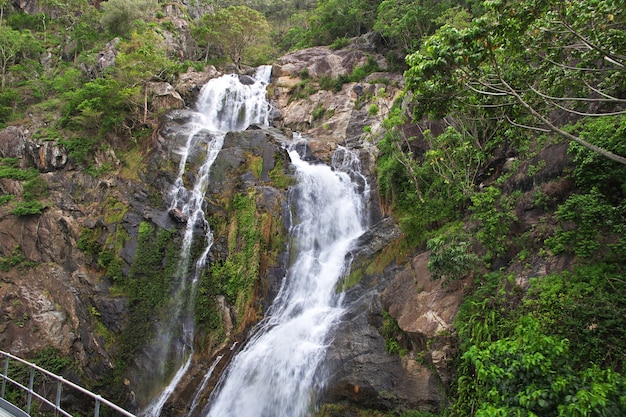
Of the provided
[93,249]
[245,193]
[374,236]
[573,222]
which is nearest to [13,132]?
[93,249]

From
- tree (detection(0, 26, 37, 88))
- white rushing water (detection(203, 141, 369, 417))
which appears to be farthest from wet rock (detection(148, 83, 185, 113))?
tree (detection(0, 26, 37, 88))

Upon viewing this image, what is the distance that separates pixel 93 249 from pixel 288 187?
856cm

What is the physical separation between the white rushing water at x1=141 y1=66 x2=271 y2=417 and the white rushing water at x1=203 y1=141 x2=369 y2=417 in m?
2.39

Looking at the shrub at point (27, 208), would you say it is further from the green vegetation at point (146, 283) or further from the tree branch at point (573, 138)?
the tree branch at point (573, 138)

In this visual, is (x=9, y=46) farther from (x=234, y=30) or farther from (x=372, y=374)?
(x=372, y=374)

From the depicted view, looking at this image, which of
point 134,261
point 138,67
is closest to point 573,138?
point 134,261

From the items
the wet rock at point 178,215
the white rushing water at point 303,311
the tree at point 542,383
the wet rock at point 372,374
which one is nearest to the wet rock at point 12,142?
the wet rock at point 178,215

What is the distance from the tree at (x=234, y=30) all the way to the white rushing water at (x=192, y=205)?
27.1 feet

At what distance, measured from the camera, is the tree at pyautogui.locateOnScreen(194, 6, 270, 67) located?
31.7 metres

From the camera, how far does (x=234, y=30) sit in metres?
31.1

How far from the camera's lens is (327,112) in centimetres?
2548

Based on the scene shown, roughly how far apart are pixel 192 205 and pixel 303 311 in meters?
7.01

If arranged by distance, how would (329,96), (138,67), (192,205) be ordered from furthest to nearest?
(329,96) < (138,67) < (192,205)

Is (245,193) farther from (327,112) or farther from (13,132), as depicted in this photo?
(13,132)
